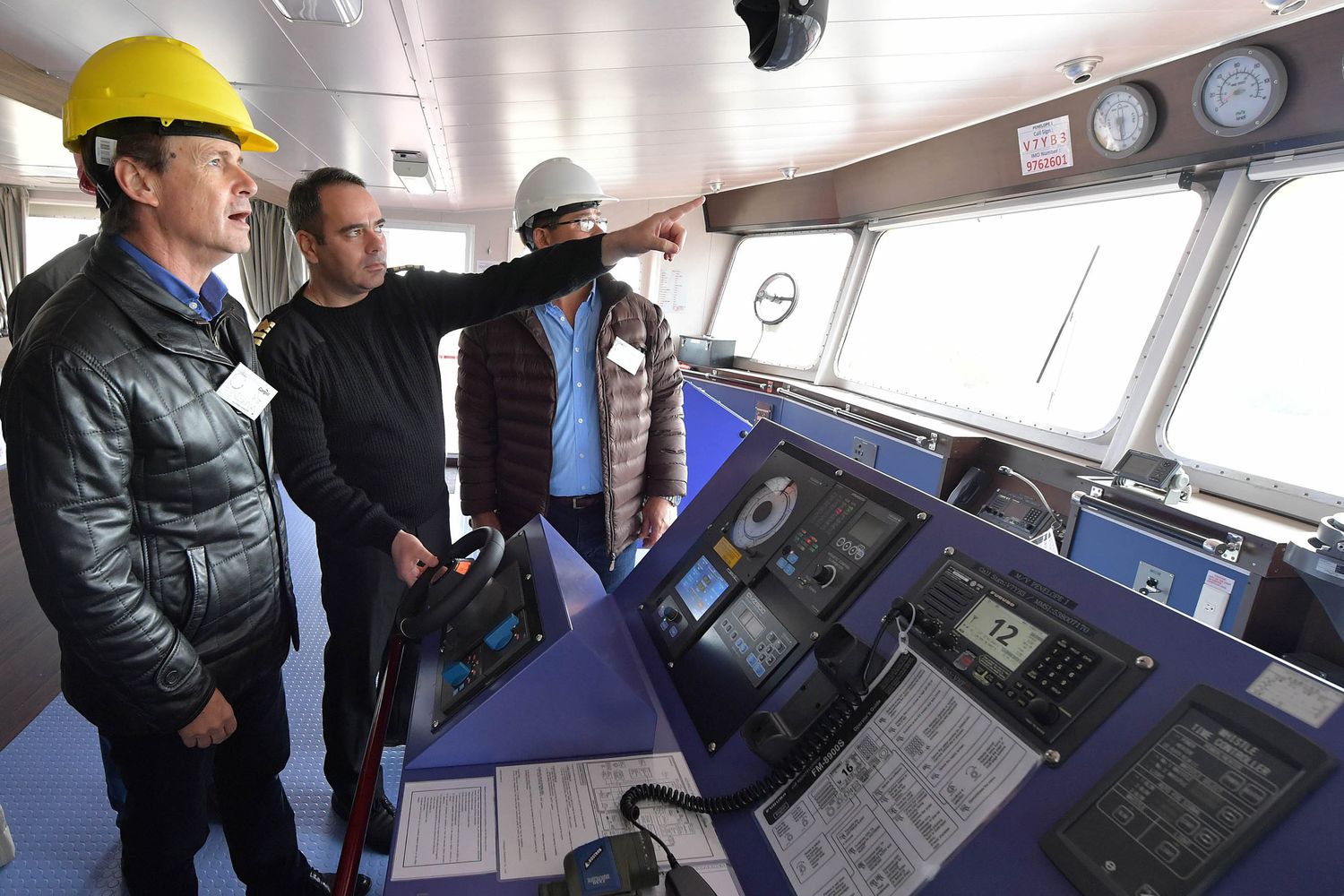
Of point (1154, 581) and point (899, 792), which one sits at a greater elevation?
point (899, 792)

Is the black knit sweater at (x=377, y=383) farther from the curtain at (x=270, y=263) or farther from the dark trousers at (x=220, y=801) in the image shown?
the curtain at (x=270, y=263)

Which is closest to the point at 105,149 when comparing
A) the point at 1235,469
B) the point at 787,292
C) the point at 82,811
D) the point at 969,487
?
the point at 82,811

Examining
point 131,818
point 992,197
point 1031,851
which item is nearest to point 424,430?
point 131,818

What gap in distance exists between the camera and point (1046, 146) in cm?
284

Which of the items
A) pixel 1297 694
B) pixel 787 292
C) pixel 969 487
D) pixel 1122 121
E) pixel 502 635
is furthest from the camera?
pixel 787 292

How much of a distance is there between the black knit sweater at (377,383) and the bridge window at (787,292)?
342cm

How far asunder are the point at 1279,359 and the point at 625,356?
227cm

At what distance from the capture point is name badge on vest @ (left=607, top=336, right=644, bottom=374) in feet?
6.54

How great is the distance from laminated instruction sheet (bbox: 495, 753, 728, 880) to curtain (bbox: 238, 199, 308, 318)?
645 centimetres

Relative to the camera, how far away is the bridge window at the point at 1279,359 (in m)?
2.19

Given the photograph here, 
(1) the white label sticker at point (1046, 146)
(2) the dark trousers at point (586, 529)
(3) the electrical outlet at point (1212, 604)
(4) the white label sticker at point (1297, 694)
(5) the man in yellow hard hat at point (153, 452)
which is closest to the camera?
(4) the white label sticker at point (1297, 694)

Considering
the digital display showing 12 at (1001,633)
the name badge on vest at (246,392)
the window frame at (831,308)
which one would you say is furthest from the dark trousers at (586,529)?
the window frame at (831,308)

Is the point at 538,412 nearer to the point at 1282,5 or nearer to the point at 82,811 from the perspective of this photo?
the point at 82,811

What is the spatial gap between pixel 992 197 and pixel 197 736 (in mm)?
3619
